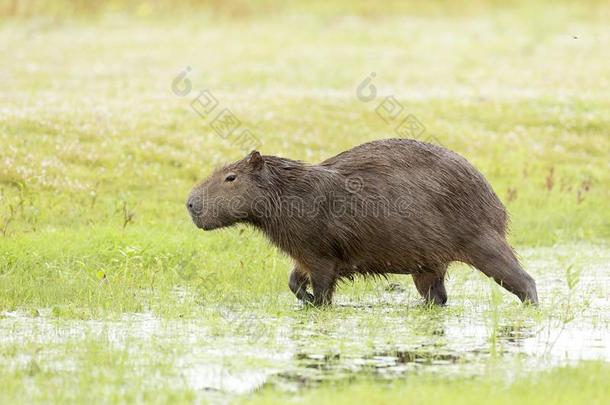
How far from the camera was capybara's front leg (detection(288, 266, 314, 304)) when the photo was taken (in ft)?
31.6

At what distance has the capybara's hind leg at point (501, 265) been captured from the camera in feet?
30.6

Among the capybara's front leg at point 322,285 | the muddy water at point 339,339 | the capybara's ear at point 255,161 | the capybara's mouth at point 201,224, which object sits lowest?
the muddy water at point 339,339

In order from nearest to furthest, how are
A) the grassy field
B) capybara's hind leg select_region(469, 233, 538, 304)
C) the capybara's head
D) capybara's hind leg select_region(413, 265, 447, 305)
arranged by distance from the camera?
the grassy field
capybara's hind leg select_region(469, 233, 538, 304)
the capybara's head
capybara's hind leg select_region(413, 265, 447, 305)

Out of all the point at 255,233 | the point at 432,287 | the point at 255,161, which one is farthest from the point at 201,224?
the point at 255,233

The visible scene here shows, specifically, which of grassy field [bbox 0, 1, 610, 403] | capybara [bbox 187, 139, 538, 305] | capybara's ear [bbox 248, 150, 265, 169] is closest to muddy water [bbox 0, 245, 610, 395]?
grassy field [bbox 0, 1, 610, 403]

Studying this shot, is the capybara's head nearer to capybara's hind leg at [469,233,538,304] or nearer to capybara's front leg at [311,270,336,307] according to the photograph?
capybara's front leg at [311,270,336,307]

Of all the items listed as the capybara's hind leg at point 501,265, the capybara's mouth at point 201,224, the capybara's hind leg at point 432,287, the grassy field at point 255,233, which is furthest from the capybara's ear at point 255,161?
the capybara's hind leg at point 501,265

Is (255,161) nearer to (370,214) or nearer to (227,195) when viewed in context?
(227,195)

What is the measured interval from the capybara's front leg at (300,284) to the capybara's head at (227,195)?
0.67 m

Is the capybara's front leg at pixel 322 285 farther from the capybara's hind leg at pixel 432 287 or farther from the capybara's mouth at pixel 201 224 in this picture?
the capybara's mouth at pixel 201 224

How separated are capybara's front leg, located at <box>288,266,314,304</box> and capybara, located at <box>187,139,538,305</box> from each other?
0.04 feet

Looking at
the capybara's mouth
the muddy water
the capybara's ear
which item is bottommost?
the muddy water

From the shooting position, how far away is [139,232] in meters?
11.8

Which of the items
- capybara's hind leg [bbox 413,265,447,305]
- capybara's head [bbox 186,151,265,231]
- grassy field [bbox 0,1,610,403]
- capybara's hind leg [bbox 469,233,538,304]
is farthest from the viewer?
capybara's hind leg [bbox 413,265,447,305]
